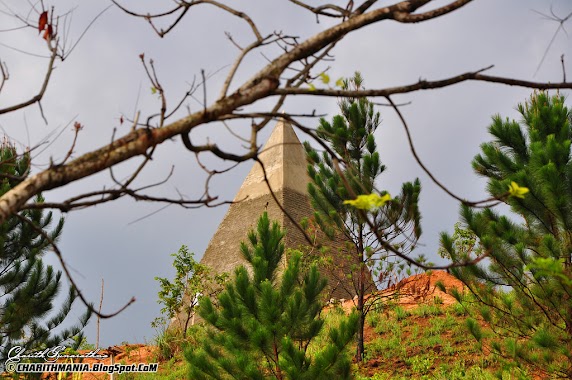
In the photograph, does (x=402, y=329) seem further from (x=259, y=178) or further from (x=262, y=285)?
(x=259, y=178)

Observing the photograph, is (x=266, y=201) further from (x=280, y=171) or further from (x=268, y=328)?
(x=268, y=328)

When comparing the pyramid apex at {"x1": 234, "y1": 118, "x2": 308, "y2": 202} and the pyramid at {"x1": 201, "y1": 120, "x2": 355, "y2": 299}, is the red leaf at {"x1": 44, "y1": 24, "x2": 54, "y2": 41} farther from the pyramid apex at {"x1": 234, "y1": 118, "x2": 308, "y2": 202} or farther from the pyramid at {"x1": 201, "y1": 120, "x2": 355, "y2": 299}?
the pyramid apex at {"x1": 234, "y1": 118, "x2": 308, "y2": 202}

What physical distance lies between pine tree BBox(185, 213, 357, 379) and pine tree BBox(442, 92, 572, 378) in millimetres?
2035

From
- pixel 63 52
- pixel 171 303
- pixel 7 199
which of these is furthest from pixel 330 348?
pixel 171 303

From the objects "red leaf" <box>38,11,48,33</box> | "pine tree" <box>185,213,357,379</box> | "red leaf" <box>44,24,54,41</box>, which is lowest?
"pine tree" <box>185,213,357,379</box>

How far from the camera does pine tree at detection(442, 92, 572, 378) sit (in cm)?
802

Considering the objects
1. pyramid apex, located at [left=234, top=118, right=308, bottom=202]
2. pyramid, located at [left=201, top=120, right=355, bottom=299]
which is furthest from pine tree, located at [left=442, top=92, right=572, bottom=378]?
pyramid apex, located at [left=234, top=118, right=308, bottom=202]

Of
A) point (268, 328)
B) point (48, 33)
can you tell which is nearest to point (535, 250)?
point (268, 328)

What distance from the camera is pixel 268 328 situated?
766 cm

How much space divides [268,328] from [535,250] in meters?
3.99

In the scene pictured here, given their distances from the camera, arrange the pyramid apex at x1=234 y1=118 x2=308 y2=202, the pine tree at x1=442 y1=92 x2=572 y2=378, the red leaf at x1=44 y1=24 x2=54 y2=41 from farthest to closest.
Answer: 1. the pyramid apex at x1=234 y1=118 x2=308 y2=202
2. the pine tree at x1=442 y1=92 x2=572 y2=378
3. the red leaf at x1=44 y1=24 x2=54 y2=41

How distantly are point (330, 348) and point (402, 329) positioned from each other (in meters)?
6.52

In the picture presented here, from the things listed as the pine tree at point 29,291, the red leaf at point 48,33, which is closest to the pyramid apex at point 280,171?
the pine tree at point 29,291

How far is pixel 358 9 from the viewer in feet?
8.73
